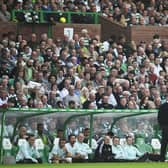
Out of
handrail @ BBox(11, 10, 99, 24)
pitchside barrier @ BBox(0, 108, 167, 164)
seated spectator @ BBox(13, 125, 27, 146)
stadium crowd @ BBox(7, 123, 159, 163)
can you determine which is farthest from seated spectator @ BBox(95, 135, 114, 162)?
handrail @ BBox(11, 10, 99, 24)

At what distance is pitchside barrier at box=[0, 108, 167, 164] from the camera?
17.0 meters

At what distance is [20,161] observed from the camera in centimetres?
1658

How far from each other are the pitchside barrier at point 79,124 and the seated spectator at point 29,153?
113mm

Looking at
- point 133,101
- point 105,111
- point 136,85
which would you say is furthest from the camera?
point 136,85

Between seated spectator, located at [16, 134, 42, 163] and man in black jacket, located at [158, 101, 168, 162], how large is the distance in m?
2.78

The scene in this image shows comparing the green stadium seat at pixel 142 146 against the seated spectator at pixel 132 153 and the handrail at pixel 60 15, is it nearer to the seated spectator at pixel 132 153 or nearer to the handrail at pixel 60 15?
the seated spectator at pixel 132 153

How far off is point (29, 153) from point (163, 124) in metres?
3.06

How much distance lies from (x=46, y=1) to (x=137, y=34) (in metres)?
3.42

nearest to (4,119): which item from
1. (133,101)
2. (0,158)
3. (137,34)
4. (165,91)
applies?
(0,158)

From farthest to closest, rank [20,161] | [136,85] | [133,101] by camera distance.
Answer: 1. [136,85]
2. [133,101]
3. [20,161]

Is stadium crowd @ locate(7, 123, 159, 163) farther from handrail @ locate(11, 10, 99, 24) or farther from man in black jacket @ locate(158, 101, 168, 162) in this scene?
handrail @ locate(11, 10, 99, 24)

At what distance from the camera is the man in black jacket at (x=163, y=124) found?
54.1 feet

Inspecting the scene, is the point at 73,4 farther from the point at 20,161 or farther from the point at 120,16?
the point at 20,161

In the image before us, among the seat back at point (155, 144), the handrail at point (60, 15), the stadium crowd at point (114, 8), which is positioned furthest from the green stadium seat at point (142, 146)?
the stadium crowd at point (114, 8)
